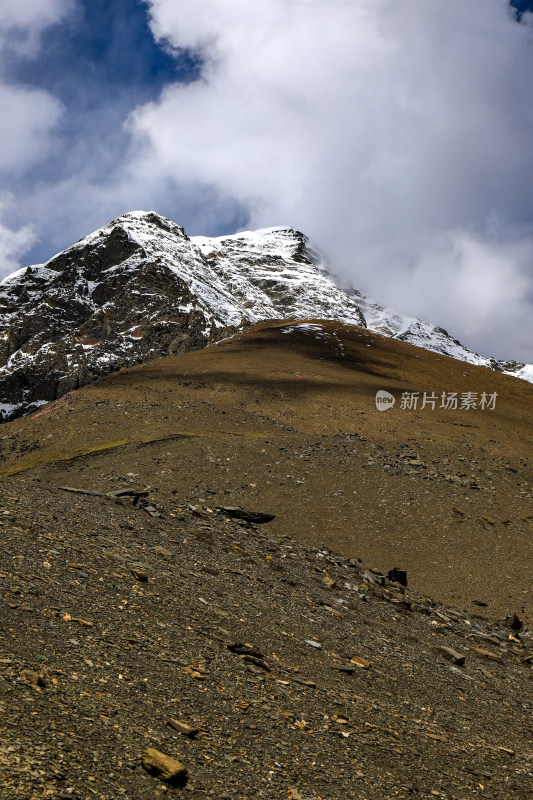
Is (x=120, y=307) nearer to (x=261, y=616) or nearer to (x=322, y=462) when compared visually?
(x=322, y=462)

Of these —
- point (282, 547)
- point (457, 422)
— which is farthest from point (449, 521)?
point (457, 422)

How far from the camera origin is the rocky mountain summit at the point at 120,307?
8181 centimetres

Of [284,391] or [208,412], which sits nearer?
[208,412]

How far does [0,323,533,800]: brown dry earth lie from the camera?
15.1 feet

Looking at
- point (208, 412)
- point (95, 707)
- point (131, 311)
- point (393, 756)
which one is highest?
Result: point (131, 311)

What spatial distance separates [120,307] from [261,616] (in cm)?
8392

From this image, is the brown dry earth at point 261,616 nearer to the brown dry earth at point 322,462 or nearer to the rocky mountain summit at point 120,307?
the brown dry earth at point 322,462

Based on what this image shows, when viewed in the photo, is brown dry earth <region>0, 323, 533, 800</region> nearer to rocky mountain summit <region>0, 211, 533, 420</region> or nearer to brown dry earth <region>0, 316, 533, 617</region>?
brown dry earth <region>0, 316, 533, 617</region>

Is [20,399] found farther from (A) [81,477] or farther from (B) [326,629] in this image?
(B) [326,629]

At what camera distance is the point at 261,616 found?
26.7 ft

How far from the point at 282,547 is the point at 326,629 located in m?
3.35

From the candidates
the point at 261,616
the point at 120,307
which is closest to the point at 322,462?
the point at 261,616

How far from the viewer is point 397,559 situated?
13.6 metres

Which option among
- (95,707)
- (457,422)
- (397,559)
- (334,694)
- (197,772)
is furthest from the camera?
(457,422)
